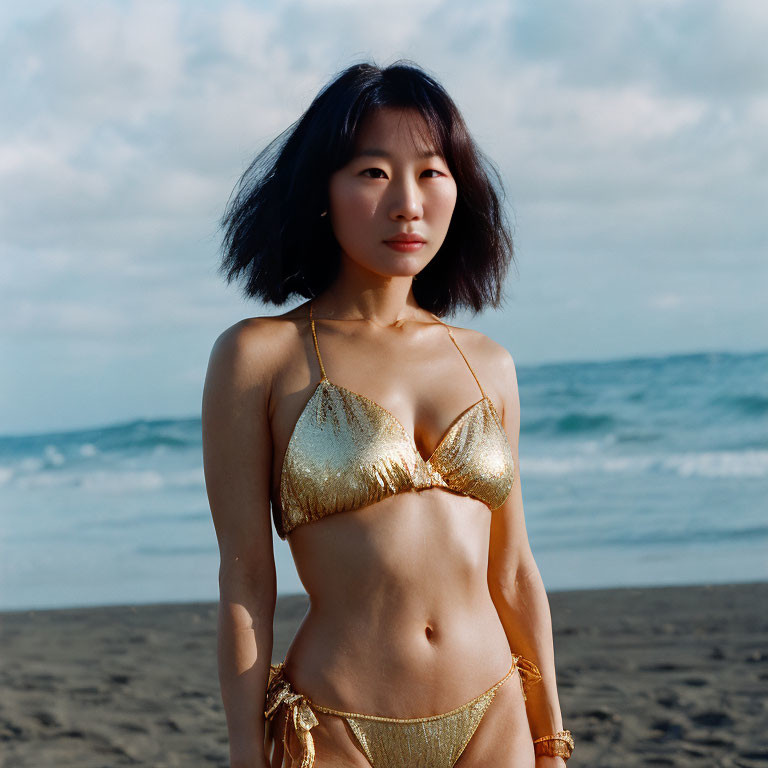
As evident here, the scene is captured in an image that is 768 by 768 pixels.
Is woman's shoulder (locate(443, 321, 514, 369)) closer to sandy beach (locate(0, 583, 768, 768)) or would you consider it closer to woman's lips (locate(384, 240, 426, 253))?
woman's lips (locate(384, 240, 426, 253))

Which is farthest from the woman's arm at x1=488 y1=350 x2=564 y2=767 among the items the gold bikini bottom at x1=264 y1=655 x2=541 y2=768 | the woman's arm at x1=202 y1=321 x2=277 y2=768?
the woman's arm at x1=202 y1=321 x2=277 y2=768

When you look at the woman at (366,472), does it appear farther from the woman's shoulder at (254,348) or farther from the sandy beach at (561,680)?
the sandy beach at (561,680)

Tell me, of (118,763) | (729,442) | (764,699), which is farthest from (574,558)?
(729,442)

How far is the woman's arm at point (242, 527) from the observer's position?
6.70 feet

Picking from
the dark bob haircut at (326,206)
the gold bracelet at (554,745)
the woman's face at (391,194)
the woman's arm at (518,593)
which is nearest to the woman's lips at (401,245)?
the woman's face at (391,194)

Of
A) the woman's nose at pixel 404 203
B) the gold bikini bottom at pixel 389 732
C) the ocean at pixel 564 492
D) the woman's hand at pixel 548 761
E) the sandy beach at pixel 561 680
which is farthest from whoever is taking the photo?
the ocean at pixel 564 492

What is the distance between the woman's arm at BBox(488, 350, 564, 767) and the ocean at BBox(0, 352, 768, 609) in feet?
20.6

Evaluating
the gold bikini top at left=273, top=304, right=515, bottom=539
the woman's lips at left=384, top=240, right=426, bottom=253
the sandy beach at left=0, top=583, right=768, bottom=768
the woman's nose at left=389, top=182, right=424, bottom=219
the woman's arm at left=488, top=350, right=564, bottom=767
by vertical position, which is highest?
the woman's nose at left=389, top=182, right=424, bottom=219

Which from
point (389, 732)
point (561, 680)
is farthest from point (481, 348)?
point (561, 680)

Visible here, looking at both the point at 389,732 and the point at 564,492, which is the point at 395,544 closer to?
the point at 389,732

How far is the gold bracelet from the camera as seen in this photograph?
2.27 m

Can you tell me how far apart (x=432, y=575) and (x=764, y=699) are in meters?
4.57

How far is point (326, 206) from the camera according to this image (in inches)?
87.5

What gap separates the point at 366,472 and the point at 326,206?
548 mm
